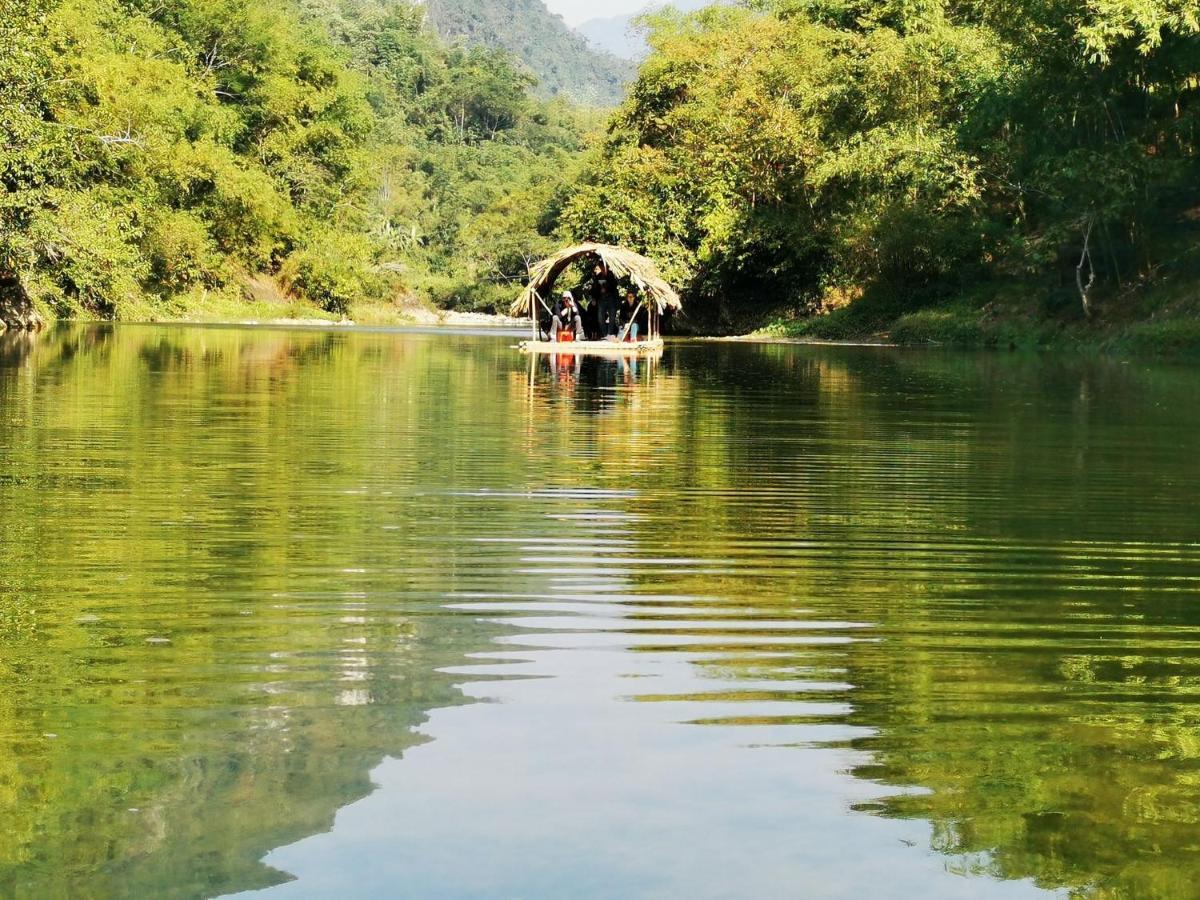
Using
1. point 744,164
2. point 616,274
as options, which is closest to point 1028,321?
point 616,274

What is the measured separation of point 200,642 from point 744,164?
44071 millimetres

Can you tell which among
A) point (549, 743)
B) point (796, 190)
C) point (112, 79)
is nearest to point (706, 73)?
point (796, 190)

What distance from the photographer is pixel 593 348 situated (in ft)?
105

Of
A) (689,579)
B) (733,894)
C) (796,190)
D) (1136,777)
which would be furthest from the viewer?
(796,190)

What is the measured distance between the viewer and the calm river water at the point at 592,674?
11.5ft

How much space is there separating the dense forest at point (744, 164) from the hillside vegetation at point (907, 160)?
0.29ft

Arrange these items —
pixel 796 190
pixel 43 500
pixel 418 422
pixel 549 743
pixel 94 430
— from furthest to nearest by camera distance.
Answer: pixel 796 190 → pixel 418 422 → pixel 94 430 → pixel 43 500 → pixel 549 743

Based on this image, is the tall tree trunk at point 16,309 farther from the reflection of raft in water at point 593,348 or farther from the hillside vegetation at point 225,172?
the reflection of raft in water at point 593,348

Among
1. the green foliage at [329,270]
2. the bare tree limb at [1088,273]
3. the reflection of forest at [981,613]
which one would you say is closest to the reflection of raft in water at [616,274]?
the bare tree limb at [1088,273]

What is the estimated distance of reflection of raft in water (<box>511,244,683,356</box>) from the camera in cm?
3244

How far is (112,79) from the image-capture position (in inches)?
1809

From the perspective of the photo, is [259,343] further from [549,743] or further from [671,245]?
[549,743]

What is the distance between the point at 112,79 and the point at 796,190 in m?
20.8

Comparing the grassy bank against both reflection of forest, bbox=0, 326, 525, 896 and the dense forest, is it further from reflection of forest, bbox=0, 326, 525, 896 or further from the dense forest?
reflection of forest, bbox=0, 326, 525, 896
